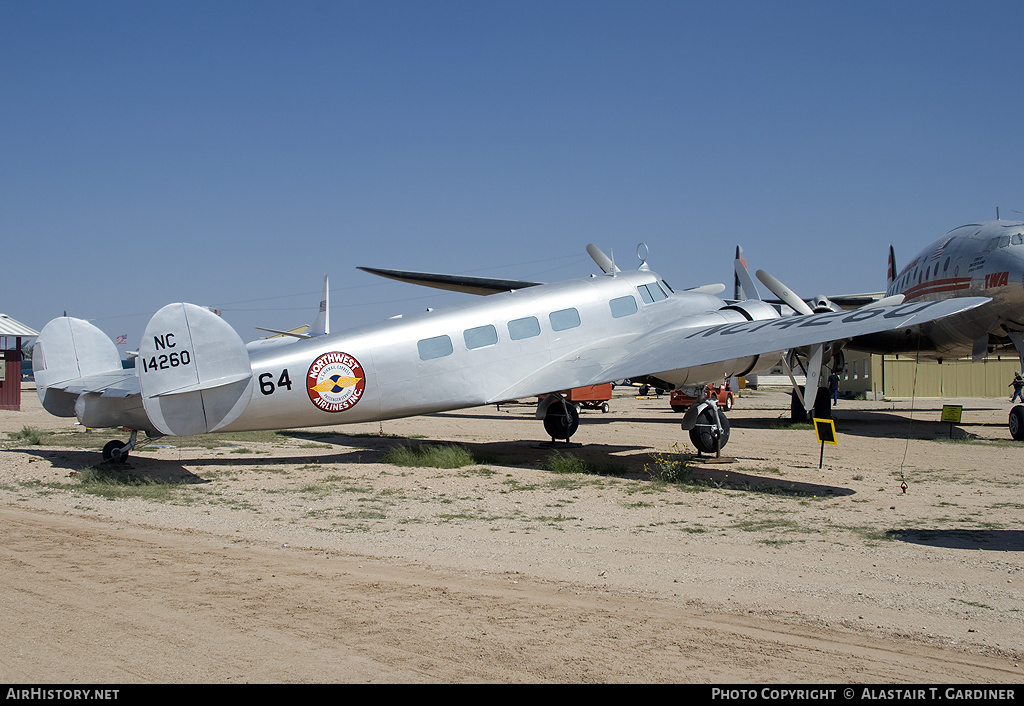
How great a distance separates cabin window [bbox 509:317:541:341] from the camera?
1514 cm

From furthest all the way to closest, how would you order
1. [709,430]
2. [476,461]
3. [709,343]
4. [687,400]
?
[687,400]
[476,461]
[709,430]
[709,343]

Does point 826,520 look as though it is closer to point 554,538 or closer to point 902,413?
point 554,538

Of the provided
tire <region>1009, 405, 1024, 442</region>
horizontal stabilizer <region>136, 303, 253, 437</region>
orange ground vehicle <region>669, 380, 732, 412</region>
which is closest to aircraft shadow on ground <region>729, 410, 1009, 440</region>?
tire <region>1009, 405, 1024, 442</region>

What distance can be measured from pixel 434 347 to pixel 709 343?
16.9ft

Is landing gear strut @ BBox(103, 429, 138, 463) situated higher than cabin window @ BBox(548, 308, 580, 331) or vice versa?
cabin window @ BBox(548, 308, 580, 331)

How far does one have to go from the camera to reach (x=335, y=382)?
13312 millimetres

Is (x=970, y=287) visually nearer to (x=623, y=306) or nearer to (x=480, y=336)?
(x=623, y=306)

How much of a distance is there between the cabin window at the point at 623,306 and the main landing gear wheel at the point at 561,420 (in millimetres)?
2782

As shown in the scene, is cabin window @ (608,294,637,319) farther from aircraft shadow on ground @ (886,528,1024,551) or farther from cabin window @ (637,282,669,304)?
aircraft shadow on ground @ (886,528,1024,551)

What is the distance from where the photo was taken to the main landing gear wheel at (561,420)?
711 inches

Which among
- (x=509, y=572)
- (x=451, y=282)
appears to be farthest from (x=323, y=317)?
(x=509, y=572)

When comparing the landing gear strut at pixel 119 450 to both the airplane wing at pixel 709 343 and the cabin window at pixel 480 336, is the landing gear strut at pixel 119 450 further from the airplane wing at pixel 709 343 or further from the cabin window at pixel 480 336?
the airplane wing at pixel 709 343

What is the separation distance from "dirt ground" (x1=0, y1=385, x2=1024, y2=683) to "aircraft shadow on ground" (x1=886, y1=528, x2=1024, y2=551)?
50mm
